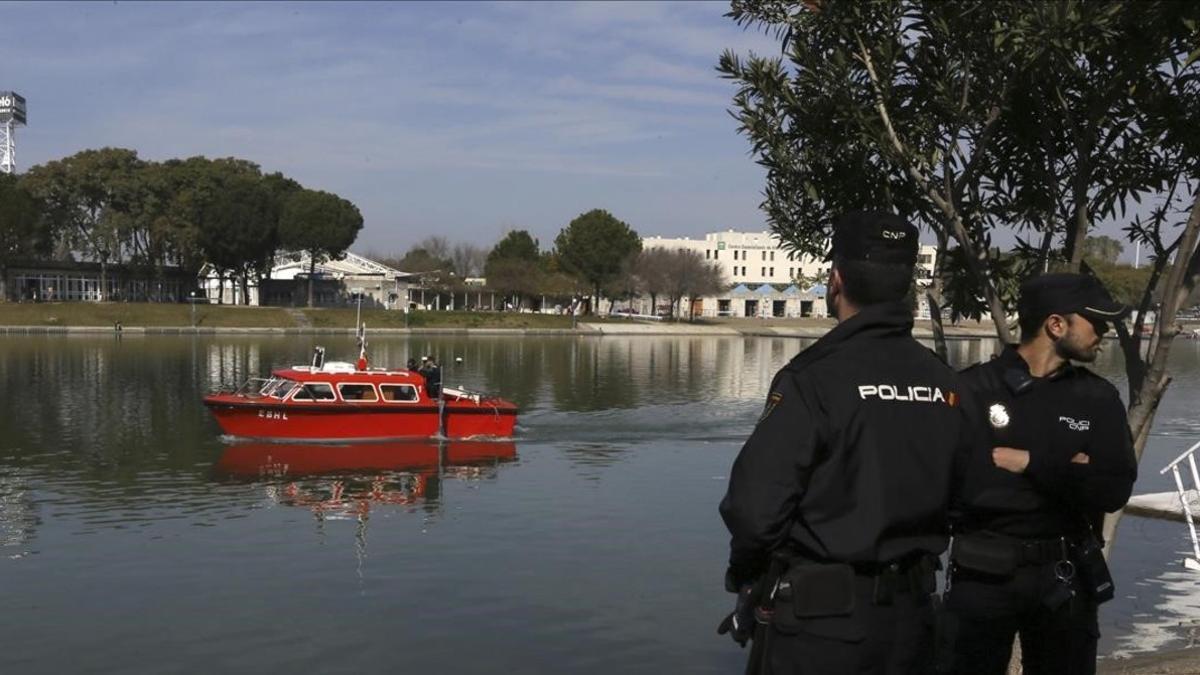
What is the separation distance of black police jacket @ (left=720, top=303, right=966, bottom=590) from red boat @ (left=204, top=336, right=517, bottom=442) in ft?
78.2

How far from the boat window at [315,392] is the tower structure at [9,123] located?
11794 centimetres

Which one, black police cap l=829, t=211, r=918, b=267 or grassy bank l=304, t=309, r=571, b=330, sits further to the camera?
grassy bank l=304, t=309, r=571, b=330

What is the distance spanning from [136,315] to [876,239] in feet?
302

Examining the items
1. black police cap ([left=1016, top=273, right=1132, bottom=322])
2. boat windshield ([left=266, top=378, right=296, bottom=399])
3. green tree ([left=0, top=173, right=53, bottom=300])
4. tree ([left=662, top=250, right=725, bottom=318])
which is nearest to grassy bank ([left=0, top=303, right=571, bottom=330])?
green tree ([left=0, top=173, right=53, bottom=300])

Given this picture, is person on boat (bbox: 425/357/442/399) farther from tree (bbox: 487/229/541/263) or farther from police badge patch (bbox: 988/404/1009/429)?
tree (bbox: 487/229/541/263)

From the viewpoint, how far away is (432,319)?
98438 millimetres

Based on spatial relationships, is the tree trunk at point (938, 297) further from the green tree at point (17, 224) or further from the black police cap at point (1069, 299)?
the green tree at point (17, 224)

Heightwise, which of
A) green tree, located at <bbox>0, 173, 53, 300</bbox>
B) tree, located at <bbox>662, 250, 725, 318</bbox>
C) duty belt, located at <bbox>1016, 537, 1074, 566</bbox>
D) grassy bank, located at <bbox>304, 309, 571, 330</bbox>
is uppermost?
green tree, located at <bbox>0, 173, 53, 300</bbox>

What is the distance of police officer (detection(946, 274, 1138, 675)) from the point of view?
4.86m

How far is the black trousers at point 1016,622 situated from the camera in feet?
15.9

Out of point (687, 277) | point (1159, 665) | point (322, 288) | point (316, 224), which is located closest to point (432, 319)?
point (316, 224)

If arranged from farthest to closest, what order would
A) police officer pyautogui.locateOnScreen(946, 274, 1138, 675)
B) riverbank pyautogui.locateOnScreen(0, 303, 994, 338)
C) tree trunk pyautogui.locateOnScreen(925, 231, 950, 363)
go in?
riverbank pyautogui.locateOnScreen(0, 303, 994, 338)
tree trunk pyautogui.locateOnScreen(925, 231, 950, 363)
police officer pyautogui.locateOnScreen(946, 274, 1138, 675)

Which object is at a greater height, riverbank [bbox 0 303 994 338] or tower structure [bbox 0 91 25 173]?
tower structure [bbox 0 91 25 173]

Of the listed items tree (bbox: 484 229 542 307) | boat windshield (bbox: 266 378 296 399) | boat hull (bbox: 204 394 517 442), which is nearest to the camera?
boat hull (bbox: 204 394 517 442)
